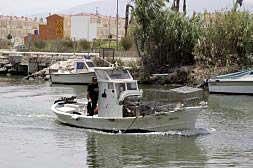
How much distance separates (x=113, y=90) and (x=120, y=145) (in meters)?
3.45

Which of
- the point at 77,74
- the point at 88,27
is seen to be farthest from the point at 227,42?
the point at 88,27

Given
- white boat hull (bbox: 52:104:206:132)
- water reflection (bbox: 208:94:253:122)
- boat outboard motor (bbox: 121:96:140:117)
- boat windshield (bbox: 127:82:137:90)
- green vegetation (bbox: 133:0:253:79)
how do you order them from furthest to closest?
1. green vegetation (bbox: 133:0:253:79)
2. water reflection (bbox: 208:94:253:122)
3. boat windshield (bbox: 127:82:137:90)
4. boat outboard motor (bbox: 121:96:140:117)
5. white boat hull (bbox: 52:104:206:132)

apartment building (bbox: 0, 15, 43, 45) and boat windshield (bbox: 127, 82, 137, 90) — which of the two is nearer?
boat windshield (bbox: 127, 82, 137, 90)

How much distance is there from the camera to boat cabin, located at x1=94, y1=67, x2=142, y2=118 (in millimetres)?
28438

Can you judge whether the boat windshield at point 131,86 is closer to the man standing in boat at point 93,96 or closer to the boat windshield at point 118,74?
the boat windshield at point 118,74

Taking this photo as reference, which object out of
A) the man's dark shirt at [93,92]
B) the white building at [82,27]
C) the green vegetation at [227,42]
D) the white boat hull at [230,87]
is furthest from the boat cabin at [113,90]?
the white building at [82,27]

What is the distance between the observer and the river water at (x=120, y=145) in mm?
22500

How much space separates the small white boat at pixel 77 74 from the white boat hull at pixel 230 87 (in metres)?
13.9

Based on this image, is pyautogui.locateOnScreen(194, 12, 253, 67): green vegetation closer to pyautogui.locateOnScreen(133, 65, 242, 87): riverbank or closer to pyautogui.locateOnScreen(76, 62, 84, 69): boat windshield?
pyautogui.locateOnScreen(133, 65, 242, 87): riverbank

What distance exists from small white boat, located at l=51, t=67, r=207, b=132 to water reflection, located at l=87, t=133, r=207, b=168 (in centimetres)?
60

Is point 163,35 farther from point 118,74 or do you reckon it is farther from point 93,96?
point 118,74

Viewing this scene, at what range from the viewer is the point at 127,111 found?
A: 93.7 ft

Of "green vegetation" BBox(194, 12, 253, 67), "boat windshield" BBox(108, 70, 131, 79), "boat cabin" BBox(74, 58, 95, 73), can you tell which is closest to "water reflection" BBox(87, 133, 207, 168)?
"boat windshield" BBox(108, 70, 131, 79)

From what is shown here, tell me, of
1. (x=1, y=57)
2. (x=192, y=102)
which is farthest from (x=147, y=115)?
(x=1, y=57)
